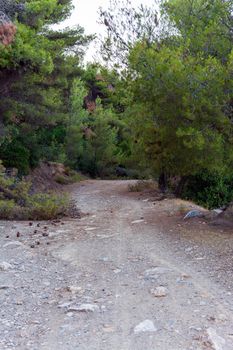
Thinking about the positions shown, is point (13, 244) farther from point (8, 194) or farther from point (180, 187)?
point (180, 187)

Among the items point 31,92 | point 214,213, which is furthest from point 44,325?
point 31,92

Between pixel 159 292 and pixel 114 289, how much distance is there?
0.56 metres

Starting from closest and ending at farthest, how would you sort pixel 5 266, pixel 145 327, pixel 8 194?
pixel 145 327, pixel 5 266, pixel 8 194

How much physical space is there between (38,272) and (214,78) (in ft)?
14.3

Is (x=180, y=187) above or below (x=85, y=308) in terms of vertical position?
above

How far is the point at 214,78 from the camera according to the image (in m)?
8.22

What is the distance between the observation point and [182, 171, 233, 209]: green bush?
1736cm

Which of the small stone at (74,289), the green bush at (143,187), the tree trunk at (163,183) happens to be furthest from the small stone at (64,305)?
the green bush at (143,187)

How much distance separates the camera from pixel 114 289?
5672 mm

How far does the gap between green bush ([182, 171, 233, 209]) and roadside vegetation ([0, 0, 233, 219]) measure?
0.12ft

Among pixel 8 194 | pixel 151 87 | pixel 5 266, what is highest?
pixel 151 87

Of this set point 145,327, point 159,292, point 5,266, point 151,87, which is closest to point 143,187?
point 151,87

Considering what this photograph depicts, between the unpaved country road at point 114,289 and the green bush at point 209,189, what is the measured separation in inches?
316

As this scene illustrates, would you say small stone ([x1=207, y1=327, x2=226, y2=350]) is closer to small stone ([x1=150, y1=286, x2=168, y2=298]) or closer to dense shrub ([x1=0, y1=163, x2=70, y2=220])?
small stone ([x1=150, y1=286, x2=168, y2=298])
